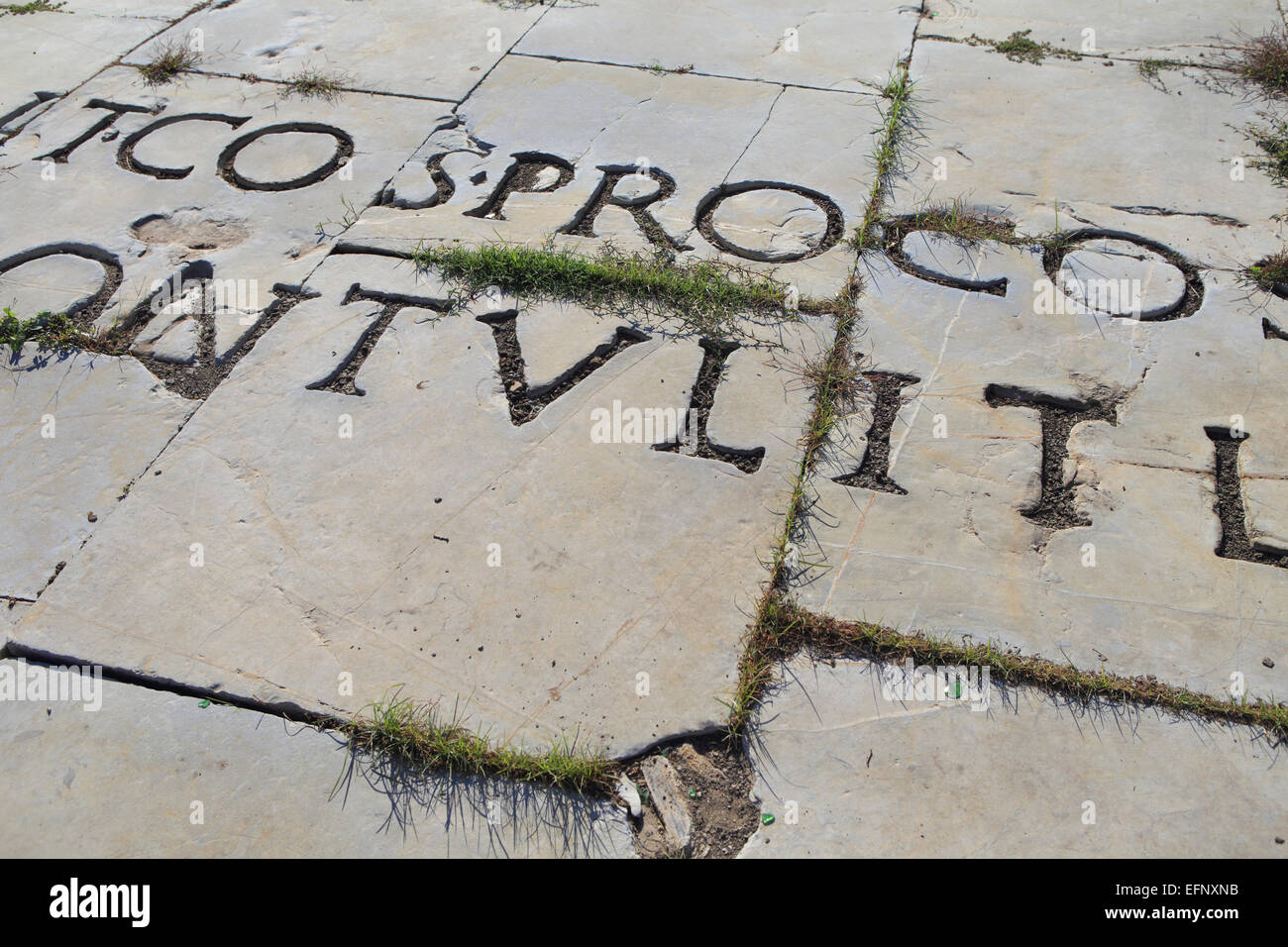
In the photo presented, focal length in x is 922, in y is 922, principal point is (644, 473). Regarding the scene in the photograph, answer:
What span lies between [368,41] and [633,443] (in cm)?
353

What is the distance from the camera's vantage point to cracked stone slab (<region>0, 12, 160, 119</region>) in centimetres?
A: 484

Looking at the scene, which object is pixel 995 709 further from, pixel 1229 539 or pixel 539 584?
pixel 539 584

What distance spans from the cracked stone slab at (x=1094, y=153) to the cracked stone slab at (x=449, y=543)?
1.40m

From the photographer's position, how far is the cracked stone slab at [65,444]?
9.16 ft

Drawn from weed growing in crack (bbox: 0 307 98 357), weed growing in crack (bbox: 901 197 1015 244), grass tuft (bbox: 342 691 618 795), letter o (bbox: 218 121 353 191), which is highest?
letter o (bbox: 218 121 353 191)

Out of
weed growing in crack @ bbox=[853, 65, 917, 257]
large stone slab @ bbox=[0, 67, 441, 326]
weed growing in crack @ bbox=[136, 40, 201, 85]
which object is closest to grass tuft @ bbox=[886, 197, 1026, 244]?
weed growing in crack @ bbox=[853, 65, 917, 257]

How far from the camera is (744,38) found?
510 cm

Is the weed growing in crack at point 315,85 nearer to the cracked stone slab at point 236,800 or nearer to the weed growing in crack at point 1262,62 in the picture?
the cracked stone slab at point 236,800

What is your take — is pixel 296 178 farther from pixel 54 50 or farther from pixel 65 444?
pixel 54 50

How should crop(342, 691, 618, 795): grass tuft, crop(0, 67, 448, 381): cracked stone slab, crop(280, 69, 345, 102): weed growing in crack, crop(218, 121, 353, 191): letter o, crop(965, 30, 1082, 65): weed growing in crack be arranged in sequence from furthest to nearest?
crop(965, 30, 1082, 65): weed growing in crack, crop(280, 69, 345, 102): weed growing in crack, crop(218, 121, 353, 191): letter o, crop(0, 67, 448, 381): cracked stone slab, crop(342, 691, 618, 795): grass tuft

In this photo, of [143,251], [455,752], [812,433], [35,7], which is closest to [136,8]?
[35,7]

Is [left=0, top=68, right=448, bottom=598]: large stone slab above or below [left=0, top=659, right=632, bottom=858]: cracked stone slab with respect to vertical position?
→ above

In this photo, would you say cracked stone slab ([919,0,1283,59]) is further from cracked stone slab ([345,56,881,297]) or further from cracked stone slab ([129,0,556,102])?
cracked stone slab ([129,0,556,102])

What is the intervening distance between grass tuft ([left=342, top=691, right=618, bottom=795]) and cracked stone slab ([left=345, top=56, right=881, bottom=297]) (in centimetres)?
212
